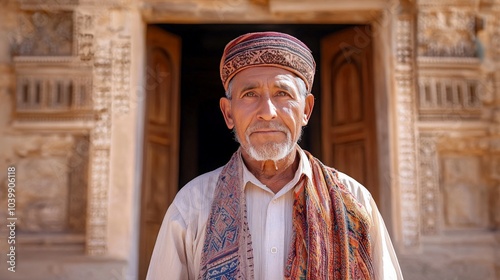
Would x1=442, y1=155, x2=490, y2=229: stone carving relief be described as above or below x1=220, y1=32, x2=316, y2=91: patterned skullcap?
below

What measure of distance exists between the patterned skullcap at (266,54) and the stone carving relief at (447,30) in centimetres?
264

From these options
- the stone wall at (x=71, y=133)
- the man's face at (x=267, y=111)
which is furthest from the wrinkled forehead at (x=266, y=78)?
the stone wall at (x=71, y=133)

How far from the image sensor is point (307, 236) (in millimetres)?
1508

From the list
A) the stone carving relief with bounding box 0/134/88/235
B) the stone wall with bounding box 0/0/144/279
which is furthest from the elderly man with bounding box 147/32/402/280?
the stone carving relief with bounding box 0/134/88/235

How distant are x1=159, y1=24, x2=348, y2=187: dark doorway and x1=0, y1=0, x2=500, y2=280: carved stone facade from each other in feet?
3.80

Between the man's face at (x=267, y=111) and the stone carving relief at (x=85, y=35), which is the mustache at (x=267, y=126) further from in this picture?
the stone carving relief at (x=85, y=35)

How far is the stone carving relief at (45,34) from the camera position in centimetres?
387

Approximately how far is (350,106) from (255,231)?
10.5 ft

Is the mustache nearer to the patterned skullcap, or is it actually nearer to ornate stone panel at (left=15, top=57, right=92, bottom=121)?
the patterned skullcap

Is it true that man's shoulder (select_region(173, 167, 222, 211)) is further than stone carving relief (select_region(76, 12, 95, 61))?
No

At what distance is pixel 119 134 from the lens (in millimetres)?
3760

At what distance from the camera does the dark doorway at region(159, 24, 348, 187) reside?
5.69 meters

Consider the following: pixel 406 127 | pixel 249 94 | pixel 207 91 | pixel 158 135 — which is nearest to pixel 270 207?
pixel 249 94

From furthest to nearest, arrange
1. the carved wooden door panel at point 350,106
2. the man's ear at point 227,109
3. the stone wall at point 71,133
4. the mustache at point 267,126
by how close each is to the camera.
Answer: the carved wooden door panel at point 350,106
the stone wall at point 71,133
the man's ear at point 227,109
the mustache at point 267,126
